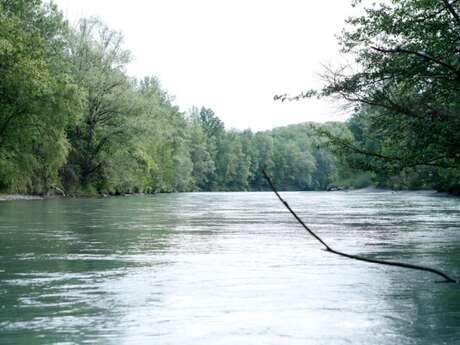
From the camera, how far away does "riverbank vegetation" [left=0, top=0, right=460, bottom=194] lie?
15.4 meters

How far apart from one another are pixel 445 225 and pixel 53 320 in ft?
56.1

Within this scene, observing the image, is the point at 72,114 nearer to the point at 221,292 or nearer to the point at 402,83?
the point at 402,83

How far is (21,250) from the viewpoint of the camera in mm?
13977

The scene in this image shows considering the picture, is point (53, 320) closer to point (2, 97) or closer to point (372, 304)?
point (372, 304)

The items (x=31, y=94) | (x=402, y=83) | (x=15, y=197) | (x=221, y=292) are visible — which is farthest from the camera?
(x=15, y=197)

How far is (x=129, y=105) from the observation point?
6138cm

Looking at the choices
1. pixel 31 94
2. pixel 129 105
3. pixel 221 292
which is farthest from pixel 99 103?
pixel 221 292

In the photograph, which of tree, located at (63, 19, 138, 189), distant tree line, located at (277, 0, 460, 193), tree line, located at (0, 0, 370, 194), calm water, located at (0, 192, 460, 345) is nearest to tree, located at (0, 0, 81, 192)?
tree line, located at (0, 0, 370, 194)

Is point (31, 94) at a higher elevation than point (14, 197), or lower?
higher

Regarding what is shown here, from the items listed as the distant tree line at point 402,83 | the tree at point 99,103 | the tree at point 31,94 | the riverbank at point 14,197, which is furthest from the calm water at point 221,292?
the tree at point 99,103

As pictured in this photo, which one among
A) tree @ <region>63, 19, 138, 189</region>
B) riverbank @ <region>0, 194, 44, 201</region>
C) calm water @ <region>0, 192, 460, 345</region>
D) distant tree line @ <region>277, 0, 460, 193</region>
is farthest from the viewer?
tree @ <region>63, 19, 138, 189</region>

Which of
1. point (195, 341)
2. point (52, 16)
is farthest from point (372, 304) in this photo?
point (52, 16)

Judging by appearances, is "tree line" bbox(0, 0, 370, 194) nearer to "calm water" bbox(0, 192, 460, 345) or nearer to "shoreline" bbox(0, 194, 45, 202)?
"shoreline" bbox(0, 194, 45, 202)

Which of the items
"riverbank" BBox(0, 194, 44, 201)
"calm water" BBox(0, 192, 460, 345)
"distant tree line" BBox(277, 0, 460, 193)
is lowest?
"calm water" BBox(0, 192, 460, 345)
